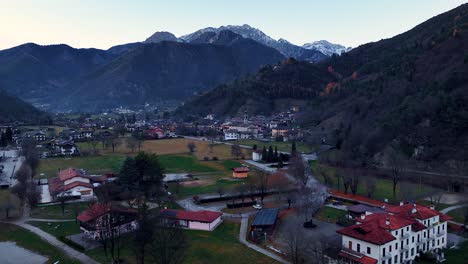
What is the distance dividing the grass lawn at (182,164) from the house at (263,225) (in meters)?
24.7

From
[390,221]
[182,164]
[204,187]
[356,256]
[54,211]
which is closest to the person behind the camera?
[356,256]

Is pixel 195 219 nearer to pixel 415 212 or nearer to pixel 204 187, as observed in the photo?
pixel 204 187

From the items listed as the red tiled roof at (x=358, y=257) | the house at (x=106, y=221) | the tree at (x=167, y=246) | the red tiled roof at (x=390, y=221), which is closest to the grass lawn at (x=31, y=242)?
the house at (x=106, y=221)

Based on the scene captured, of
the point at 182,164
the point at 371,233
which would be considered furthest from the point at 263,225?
the point at 182,164

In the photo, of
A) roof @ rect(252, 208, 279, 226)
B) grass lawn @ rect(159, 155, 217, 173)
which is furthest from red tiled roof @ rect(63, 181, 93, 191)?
roof @ rect(252, 208, 279, 226)

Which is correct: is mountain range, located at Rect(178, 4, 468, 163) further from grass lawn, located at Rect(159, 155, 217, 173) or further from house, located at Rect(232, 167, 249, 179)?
grass lawn, located at Rect(159, 155, 217, 173)

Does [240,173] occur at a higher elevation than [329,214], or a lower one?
higher

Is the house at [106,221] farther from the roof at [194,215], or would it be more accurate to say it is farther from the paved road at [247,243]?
the paved road at [247,243]

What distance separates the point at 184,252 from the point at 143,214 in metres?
3.50

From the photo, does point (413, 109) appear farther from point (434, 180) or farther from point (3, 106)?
point (3, 106)

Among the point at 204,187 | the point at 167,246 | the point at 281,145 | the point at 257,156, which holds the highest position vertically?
the point at 281,145

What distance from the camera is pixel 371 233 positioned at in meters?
25.7

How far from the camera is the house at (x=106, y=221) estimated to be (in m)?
29.5

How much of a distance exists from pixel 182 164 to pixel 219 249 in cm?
3467
